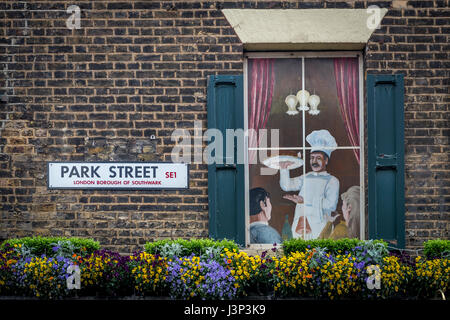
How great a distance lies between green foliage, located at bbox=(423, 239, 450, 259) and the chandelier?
2.13m

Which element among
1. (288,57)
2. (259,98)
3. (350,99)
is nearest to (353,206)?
(350,99)

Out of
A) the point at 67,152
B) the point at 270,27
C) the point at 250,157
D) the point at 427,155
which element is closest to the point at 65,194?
the point at 67,152

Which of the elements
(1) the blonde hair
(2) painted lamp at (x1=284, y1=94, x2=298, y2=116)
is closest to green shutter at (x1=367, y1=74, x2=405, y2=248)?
(1) the blonde hair

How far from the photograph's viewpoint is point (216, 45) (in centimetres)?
577

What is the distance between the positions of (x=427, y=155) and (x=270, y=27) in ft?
8.49

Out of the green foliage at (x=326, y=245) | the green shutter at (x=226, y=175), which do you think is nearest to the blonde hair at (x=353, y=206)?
the green foliage at (x=326, y=245)

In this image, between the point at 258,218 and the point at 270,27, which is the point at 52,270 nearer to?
the point at 258,218

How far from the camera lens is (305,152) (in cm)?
592

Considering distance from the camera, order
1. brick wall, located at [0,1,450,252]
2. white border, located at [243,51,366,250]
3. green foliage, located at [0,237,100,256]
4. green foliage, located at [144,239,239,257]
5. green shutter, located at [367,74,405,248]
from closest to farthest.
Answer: green foliage, located at [144,239,239,257] < green foliage, located at [0,237,100,256] < green shutter, located at [367,74,405,248] < brick wall, located at [0,1,450,252] < white border, located at [243,51,366,250]

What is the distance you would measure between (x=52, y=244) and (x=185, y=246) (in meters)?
1.60

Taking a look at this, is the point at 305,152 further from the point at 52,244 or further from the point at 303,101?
the point at 52,244

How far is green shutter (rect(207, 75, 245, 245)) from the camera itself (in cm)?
569

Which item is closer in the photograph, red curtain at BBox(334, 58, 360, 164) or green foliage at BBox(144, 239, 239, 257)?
green foliage at BBox(144, 239, 239, 257)

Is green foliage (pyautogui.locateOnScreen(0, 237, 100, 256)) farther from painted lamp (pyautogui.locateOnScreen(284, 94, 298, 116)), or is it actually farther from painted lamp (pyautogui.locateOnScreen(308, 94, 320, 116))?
painted lamp (pyautogui.locateOnScreen(308, 94, 320, 116))
